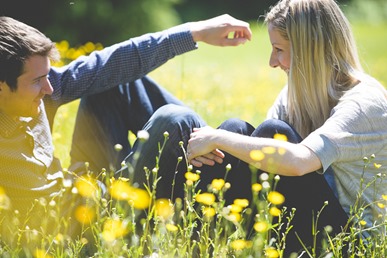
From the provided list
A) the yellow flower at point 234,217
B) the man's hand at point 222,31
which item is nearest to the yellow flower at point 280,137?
the yellow flower at point 234,217

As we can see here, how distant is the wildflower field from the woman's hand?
0.47ft

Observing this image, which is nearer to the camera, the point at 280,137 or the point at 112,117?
the point at 280,137

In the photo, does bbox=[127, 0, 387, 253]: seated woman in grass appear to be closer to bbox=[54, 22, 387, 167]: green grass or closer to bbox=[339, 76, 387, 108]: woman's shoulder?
bbox=[339, 76, 387, 108]: woman's shoulder

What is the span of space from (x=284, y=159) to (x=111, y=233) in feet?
2.61

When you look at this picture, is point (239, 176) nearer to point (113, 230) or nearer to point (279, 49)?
point (279, 49)

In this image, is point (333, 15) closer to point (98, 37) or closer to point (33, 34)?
point (33, 34)

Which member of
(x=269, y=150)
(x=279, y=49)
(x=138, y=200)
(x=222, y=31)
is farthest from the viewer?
(x=222, y=31)

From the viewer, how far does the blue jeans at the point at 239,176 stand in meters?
2.67

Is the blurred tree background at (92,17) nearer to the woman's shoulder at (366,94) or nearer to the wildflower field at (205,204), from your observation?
the wildflower field at (205,204)

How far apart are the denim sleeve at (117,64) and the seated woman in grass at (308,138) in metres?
0.62

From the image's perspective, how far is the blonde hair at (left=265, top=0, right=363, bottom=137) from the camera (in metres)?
2.91

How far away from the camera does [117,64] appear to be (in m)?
3.42

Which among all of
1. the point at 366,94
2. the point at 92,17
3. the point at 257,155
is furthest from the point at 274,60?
the point at 92,17

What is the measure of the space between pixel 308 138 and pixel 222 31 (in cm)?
98
